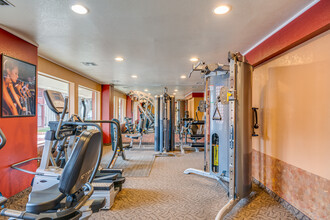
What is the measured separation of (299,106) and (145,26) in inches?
89.0

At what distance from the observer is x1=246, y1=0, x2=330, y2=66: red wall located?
1874 millimetres

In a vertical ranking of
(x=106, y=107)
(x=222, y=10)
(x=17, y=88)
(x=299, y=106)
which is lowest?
(x=299, y=106)

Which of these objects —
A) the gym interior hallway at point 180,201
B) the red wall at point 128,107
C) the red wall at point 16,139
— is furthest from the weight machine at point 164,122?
the red wall at point 128,107

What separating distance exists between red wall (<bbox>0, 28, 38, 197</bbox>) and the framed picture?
0.31ft

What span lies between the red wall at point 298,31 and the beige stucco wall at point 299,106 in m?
0.11

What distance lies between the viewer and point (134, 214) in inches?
95.0

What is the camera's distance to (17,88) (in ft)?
9.29

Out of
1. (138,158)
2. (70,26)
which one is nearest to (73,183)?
(70,26)

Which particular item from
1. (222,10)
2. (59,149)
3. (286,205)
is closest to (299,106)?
(286,205)

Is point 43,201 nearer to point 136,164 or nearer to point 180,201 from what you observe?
point 180,201

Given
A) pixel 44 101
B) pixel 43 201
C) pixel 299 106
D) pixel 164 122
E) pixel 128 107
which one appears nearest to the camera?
pixel 43 201

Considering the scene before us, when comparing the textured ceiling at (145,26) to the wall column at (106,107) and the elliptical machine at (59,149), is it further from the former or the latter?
the wall column at (106,107)

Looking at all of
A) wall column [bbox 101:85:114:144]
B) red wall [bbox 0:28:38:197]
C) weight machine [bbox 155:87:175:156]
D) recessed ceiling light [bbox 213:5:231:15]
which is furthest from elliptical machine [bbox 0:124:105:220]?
wall column [bbox 101:85:114:144]

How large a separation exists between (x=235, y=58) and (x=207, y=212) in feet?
6.91
